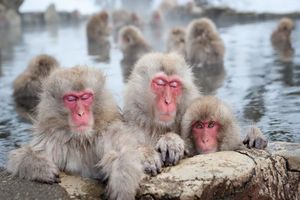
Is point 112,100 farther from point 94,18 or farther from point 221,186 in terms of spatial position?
point 94,18

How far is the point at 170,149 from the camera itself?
400 centimetres

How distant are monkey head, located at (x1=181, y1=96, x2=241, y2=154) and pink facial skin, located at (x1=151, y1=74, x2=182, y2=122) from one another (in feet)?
0.46

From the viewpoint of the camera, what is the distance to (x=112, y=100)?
14.0 feet

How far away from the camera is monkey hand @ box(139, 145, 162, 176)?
152 inches

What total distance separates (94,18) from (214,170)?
14.2 m

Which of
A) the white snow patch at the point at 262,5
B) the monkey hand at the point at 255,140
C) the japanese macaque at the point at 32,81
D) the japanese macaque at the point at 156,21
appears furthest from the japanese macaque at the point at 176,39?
the japanese macaque at the point at 156,21

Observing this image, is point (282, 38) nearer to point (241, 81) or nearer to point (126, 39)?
point (126, 39)

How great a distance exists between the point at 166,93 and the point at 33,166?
3.40 ft

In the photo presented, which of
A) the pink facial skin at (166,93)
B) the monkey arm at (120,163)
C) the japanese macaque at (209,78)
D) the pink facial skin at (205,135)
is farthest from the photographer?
the japanese macaque at (209,78)

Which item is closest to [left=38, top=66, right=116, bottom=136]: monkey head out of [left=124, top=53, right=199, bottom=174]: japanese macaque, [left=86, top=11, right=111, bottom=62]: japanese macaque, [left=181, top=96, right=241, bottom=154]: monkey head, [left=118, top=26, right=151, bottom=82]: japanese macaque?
[left=124, top=53, right=199, bottom=174]: japanese macaque

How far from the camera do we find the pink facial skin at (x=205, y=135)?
14.1 feet

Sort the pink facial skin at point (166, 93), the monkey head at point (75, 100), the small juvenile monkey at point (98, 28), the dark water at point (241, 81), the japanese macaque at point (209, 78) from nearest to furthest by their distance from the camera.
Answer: the monkey head at point (75, 100), the pink facial skin at point (166, 93), the dark water at point (241, 81), the japanese macaque at point (209, 78), the small juvenile monkey at point (98, 28)

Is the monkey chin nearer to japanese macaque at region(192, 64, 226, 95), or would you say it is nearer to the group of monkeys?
the group of monkeys

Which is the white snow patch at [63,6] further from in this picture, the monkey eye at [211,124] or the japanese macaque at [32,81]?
the monkey eye at [211,124]
